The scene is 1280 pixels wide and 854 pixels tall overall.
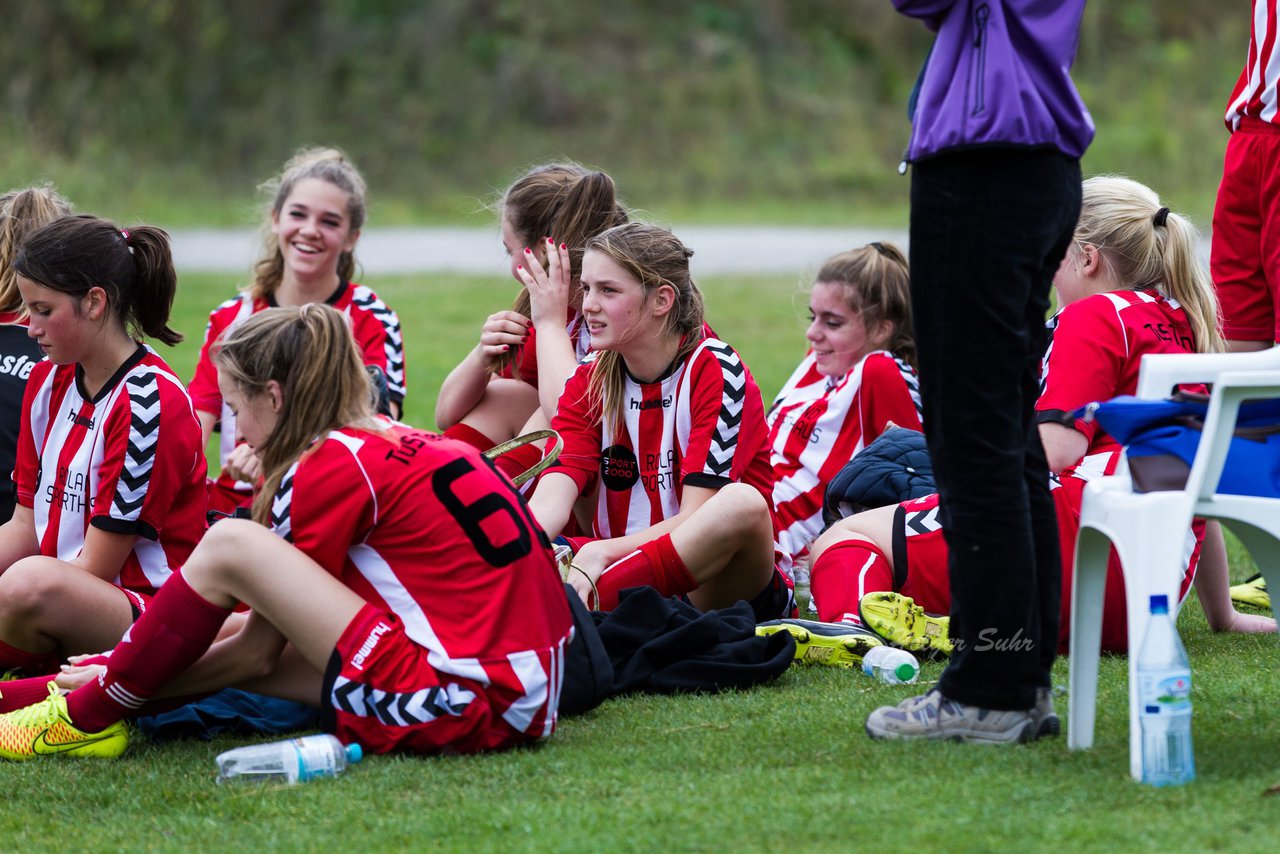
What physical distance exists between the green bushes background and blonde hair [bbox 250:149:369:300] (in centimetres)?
1170

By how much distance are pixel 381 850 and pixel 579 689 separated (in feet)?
3.05

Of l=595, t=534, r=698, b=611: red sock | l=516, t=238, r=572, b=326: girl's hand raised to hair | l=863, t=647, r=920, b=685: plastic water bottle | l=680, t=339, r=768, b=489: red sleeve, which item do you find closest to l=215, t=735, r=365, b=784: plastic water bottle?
l=595, t=534, r=698, b=611: red sock

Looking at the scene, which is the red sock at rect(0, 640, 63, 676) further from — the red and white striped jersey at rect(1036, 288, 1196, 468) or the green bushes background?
the green bushes background

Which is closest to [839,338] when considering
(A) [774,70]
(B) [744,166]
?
(B) [744,166]

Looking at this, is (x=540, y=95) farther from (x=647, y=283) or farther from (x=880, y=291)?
(x=647, y=283)

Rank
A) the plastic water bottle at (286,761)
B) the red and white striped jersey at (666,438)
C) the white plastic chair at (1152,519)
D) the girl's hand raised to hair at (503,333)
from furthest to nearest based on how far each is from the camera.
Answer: the girl's hand raised to hair at (503,333)
the red and white striped jersey at (666,438)
the plastic water bottle at (286,761)
the white plastic chair at (1152,519)

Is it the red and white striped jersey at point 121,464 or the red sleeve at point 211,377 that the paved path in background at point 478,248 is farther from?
the red and white striped jersey at point 121,464

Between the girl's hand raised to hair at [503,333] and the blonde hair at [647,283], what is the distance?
58 centimetres

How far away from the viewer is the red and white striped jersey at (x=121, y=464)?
383cm

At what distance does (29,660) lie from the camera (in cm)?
398

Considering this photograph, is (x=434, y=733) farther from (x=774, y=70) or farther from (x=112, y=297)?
(x=774, y=70)

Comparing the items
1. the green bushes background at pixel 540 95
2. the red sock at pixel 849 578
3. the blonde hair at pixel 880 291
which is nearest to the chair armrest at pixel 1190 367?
the red sock at pixel 849 578

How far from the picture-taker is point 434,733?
125 inches

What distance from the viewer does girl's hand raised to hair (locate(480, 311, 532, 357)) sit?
16.2 feet
